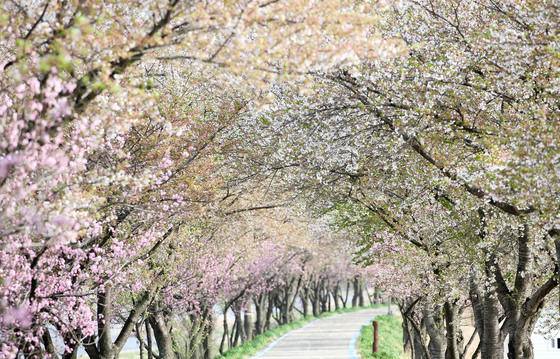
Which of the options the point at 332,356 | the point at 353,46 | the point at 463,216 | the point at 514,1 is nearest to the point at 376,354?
the point at 332,356

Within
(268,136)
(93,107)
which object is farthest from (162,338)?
(93,107)

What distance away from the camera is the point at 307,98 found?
909 cm

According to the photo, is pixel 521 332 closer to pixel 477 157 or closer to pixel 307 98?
pixel 477 157

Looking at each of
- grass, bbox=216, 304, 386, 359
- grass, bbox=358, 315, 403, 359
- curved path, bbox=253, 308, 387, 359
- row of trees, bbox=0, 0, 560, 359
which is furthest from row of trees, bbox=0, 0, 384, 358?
grass, bbox=358, 315, 403, 359

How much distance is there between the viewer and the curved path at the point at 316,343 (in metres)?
22.8

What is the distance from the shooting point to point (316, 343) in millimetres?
27344

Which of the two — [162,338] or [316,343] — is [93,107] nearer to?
[162,338]

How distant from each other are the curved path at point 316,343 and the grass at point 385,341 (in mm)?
465

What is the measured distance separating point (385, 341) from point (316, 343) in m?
4.26

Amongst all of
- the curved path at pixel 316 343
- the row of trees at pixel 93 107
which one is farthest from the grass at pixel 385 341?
the row of trees at pixel 93 107

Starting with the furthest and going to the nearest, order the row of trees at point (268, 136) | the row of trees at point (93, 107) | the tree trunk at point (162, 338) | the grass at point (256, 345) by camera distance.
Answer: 1. the grass at point (256, 345)
2. the tree trunk at point (162, 338)
3. the row of trees at point (268, 136)
4. the row of trees at point (93, 107)

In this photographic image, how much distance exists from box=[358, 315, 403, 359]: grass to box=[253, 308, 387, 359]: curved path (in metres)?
0.47

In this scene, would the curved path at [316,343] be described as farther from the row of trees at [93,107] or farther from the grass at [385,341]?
the row of trees at [93,107]

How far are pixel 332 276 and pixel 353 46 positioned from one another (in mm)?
55499
